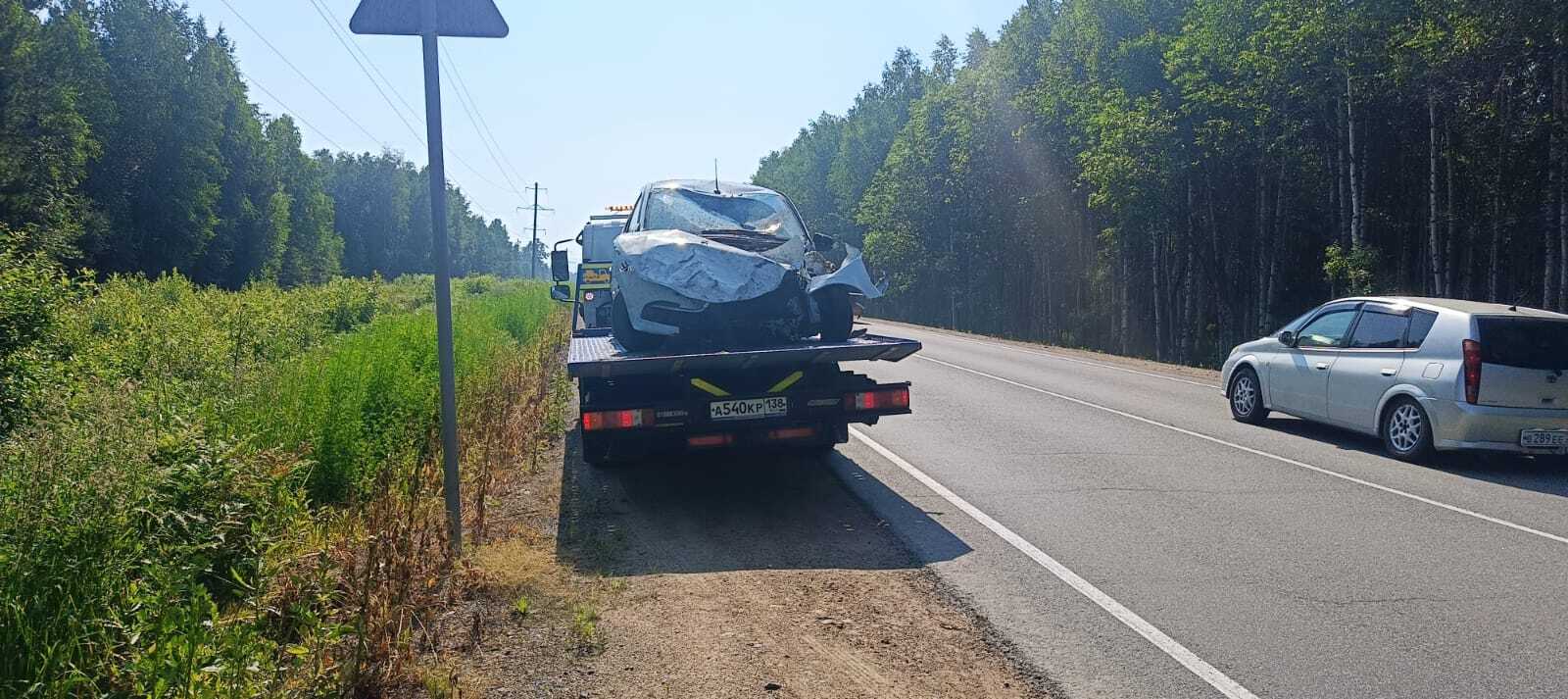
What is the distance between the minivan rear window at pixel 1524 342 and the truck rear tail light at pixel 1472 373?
0.19 ft

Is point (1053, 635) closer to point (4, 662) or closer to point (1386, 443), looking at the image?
point (4, 662)

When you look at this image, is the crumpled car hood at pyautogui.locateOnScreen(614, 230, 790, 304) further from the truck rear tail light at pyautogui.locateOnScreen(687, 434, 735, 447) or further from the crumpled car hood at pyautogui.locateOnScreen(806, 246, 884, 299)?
the truck rear tail light at pyautogui.locateOnScreen(687, 434, 735, 447)

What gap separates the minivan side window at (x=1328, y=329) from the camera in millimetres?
10820

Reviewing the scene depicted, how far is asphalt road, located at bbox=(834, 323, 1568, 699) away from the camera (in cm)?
436

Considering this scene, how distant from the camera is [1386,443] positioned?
9.84 m

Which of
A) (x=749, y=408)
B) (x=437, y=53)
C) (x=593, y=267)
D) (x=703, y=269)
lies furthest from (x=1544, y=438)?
(x=593, y=267)

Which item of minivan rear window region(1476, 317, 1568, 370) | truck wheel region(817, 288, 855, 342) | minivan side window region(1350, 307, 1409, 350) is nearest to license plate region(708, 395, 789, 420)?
truck wheel region(817, 288, 855, 342)

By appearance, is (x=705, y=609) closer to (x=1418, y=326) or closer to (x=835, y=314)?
(x=835, y=314)

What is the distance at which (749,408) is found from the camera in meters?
7.14

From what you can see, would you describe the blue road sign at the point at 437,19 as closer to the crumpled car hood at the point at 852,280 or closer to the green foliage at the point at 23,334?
the crumpled car hood at the point at 852,280

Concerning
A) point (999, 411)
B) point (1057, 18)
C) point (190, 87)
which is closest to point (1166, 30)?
point (1057, 18)

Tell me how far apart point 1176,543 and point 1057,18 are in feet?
130

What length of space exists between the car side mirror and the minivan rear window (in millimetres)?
11832

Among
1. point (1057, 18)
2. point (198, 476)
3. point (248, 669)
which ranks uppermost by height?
point (1057, 18)
